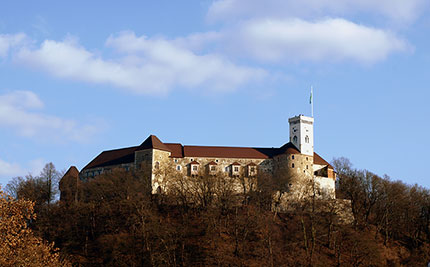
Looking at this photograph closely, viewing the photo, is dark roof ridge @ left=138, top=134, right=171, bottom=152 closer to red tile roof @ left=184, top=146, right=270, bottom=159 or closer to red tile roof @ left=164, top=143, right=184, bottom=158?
red tile roof @ left=164, top=143, right=184, bottom=158

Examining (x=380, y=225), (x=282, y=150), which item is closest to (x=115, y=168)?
(x=282, y=150)

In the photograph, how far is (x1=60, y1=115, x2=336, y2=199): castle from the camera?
105750mm

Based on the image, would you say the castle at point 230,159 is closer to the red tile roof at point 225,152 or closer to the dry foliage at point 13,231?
the red tile roof at point 225,152

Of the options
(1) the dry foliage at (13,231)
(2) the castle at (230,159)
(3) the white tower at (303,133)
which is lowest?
(1) the dry foliage at (13,231)

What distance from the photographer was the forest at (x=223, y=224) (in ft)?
261

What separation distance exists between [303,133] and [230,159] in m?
14.9

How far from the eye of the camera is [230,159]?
110625 millimetres

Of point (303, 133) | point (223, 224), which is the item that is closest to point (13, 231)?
point (223, 224)

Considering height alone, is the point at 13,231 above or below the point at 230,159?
below

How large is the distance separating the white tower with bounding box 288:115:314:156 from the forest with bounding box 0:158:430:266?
30.6 ft

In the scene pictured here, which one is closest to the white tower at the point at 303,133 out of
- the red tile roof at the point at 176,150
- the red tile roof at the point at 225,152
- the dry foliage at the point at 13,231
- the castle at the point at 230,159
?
the castle at the point at 230,159

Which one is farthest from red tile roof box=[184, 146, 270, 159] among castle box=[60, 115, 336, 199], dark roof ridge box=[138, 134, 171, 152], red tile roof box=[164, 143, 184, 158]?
dark roof ridge box=[138, 134, 171, 152]

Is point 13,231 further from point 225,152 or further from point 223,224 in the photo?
point 225,152

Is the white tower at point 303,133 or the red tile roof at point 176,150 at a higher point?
the white tower at point 303,133
